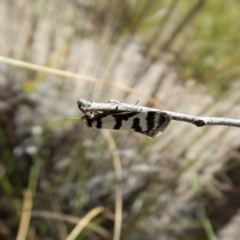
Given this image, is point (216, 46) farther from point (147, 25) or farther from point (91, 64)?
point (91, 64)

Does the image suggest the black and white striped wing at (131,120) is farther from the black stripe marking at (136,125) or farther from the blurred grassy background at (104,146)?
the blurred grassy background at (104,146)

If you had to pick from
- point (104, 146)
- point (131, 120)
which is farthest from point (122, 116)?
point (104, 146)

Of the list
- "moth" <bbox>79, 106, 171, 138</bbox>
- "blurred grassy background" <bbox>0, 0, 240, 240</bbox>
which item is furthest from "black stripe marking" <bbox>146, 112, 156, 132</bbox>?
"blurred grassy background" <bbox>0, 0, 240, 240</bbox>

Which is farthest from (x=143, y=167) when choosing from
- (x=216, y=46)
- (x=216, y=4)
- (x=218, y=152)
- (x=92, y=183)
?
(x=216, y=4)

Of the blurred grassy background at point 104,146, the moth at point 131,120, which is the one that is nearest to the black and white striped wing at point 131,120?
the moth at point 131,120

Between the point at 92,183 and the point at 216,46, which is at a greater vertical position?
the point at 216,46

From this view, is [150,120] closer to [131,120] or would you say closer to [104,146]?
[131,120]

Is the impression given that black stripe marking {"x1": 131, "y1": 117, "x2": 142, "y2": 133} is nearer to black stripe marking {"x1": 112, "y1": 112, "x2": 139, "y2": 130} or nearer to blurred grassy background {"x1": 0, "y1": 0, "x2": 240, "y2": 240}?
black stripe marking {"x1": 112, "y1": 112, "x2": 139, "y2": 130}
